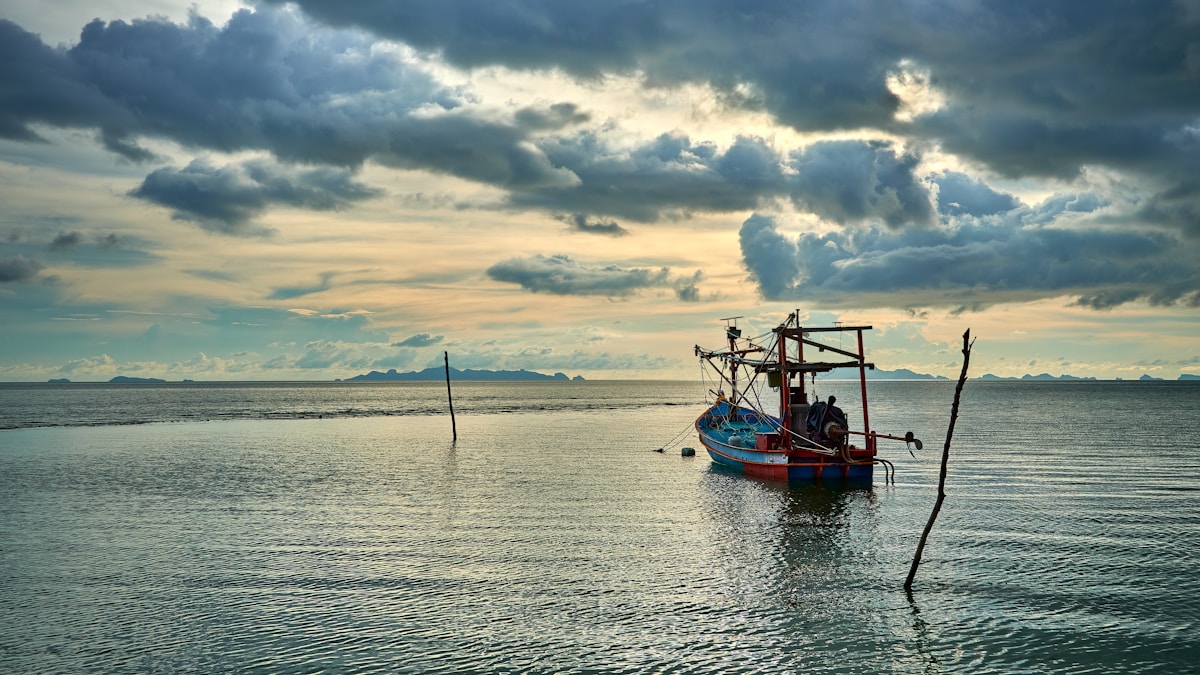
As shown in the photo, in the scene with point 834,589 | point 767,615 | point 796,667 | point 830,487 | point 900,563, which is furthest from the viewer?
point 830,487

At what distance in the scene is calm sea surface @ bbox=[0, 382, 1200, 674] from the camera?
19375 mm

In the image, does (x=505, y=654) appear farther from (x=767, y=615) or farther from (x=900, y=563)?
(x=900, y=563)

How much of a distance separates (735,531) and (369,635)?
17.8 meters

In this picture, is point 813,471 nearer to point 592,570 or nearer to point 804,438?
point 804,438

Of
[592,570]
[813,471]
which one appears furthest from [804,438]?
[592,570]

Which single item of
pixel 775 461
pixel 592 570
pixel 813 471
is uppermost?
pixel 775 461

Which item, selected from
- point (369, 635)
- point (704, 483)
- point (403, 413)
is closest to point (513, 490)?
point (704, 483)

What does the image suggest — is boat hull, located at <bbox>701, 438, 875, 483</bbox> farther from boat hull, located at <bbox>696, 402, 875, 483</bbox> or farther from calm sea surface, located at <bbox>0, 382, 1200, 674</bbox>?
calm sea surface, located at <bbox>0, 382, 1200, 674</bbox>

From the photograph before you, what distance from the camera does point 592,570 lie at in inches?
1063

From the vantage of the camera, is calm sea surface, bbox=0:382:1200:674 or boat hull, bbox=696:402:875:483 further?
boat hull, bbox=696:402:875:483

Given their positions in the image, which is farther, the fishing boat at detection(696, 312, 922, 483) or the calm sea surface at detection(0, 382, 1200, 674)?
the fishing boat at detection(696, 312, 922, 483)

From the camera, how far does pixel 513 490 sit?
46.5 meters

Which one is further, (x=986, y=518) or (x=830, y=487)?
(x=830, y=487)

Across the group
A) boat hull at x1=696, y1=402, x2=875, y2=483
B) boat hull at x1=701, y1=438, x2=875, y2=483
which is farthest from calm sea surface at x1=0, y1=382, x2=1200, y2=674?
boat hull at x1=696, y1=402, x2=875, y2=483
